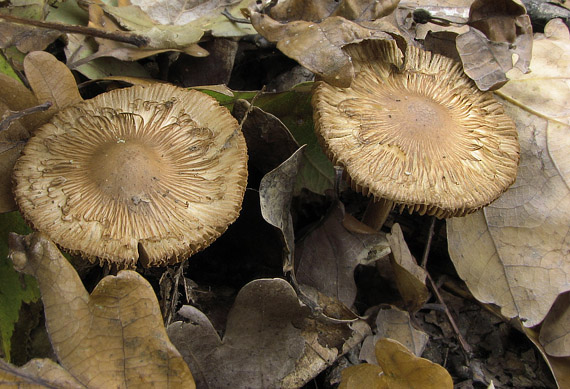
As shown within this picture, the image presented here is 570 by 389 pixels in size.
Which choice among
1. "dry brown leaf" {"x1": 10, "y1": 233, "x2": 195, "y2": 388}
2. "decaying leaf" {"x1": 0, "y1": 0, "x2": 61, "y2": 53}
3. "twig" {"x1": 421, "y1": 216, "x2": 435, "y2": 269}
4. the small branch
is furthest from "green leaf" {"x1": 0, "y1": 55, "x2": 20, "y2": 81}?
"twig" {"x1": 421, "y1": 216, "x2": 435, "y2": 269}

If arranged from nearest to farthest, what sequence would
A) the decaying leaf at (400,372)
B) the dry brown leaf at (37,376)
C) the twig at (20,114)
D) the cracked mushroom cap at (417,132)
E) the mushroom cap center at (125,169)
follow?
the dry brown leaf at (37,376)
the decaying leaf at (400,372)
the twig at (20,114)
the mushroom cap center at (125,169)
the cracked mushroom cap at (417,132)

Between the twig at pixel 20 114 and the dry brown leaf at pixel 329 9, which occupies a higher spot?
the dry brown leaf at pixel 329 9

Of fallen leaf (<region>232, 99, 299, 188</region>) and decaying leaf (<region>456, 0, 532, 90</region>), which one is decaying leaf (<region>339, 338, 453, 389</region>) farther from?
decaying leaf (<region>456, 0, 532, 90</region>)

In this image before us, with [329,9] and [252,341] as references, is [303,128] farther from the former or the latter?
[252,341]

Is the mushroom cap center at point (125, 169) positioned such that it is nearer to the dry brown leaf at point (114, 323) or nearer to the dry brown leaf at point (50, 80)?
the dry brown leaf at point (50, 80)

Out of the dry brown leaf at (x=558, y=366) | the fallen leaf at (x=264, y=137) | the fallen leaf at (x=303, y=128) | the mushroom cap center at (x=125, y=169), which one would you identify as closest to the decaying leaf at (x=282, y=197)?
the fallen leaf at (x=264, y=137)

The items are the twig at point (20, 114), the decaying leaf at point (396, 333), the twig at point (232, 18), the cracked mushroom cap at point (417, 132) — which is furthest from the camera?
the twig at point (232, 18)

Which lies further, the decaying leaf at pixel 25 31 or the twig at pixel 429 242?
the twig at pixel 429 242
